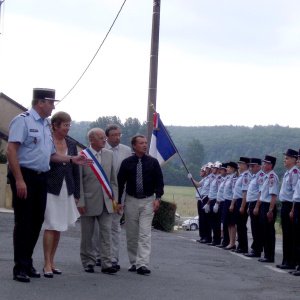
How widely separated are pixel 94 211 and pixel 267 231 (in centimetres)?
586

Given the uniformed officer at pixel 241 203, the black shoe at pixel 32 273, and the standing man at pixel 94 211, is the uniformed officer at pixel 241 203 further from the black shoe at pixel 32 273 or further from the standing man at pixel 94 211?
the black shoe at pixel 32 273

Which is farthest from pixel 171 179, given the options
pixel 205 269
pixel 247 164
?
pixel 205 269

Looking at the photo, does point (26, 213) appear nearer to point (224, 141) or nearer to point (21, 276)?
point (21, 276)

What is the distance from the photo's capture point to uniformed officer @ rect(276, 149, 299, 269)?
15484 mm

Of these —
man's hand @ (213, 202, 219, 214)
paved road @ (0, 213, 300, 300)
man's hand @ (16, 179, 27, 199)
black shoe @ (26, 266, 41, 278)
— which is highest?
man's hand @ (16, 179, 27, 199)

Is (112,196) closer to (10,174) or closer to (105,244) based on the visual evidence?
(105,244)

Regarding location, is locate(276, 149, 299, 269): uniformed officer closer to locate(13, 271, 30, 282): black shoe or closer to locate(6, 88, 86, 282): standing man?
locate(6, 88, 86, 282): standing man

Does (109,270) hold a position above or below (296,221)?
below

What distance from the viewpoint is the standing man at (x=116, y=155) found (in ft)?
42.6

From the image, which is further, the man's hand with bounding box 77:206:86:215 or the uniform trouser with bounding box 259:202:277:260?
the uniform trouser with bounding box 259:202:277:260

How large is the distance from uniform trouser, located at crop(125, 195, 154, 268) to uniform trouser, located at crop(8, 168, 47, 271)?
2158 mm

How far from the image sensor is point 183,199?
253 ft

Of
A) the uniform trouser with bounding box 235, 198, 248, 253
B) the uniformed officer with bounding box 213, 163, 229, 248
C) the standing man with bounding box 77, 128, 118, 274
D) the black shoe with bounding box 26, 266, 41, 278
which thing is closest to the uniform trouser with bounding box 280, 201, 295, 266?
the uniform trouser with bounding box 235, 198, 248, 253

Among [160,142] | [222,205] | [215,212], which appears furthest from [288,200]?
[160,142]
